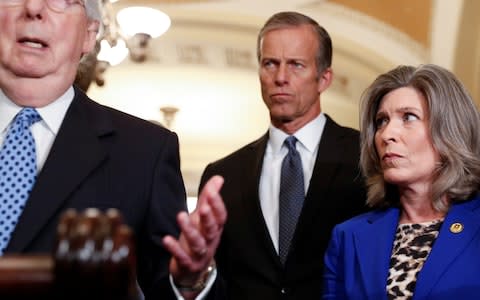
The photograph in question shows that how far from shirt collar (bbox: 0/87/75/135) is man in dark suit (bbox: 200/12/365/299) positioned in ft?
4.16

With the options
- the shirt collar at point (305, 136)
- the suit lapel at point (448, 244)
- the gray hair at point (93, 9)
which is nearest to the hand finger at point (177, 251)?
the gray hair at point (93, 9)

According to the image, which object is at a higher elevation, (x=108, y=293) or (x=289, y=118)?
(x=108, y=293)

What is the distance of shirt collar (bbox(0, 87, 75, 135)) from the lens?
1.94 meters

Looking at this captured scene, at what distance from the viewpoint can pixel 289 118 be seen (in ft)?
11.1

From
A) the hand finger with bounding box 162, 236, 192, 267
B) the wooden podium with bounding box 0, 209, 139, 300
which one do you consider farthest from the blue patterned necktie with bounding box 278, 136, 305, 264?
the wooden podium with bounding box 0, 209, 139, 300

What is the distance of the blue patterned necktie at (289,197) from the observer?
10.2ft

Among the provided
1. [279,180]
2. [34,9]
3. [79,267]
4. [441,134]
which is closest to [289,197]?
[279,180]

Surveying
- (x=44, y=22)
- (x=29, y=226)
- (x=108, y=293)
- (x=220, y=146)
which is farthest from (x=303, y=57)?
(x=220, y=146)

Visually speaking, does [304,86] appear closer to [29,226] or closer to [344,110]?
[29,226]

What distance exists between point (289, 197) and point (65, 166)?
1.46 meters

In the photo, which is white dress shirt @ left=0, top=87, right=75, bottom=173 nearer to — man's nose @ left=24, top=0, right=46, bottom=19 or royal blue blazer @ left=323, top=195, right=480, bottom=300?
man's nose @ left=24, top=0, right=46, bottom=19

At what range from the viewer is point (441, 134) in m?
2.73

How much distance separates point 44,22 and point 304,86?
168 centimetres

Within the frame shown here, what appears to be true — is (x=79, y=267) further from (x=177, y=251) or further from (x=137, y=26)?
(x=137, y=26)
